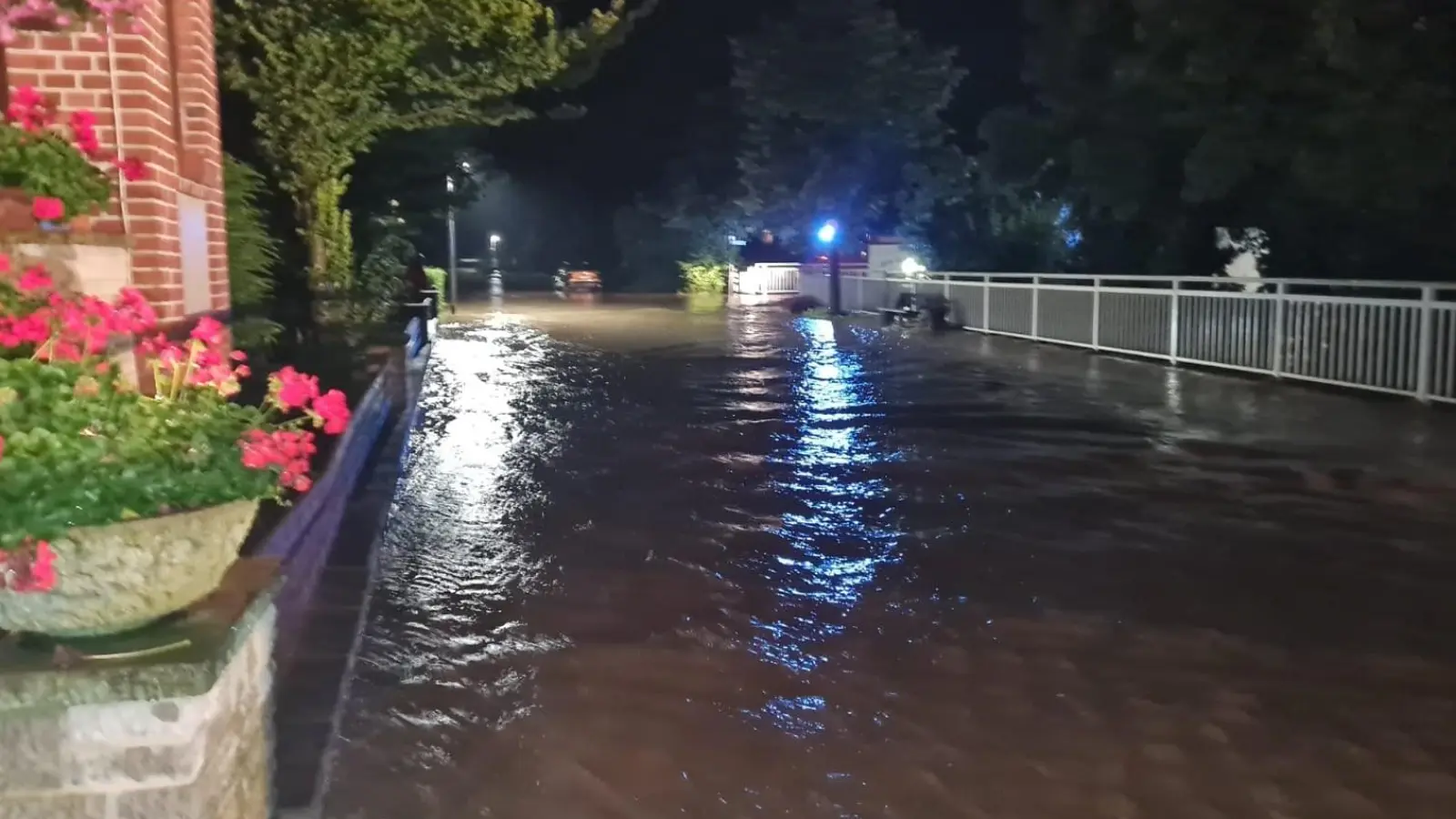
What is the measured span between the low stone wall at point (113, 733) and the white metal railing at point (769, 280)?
4360cm

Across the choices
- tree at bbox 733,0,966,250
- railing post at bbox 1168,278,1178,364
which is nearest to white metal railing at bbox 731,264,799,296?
tree at bbox 733,0,966,250

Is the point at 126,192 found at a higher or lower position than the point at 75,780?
higher

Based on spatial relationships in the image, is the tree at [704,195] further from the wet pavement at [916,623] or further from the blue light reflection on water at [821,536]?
the wet pavement at [916,623]

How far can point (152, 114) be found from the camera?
19.9 feet

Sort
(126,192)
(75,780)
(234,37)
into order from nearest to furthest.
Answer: (75,780)
(126,192)
(234,37)

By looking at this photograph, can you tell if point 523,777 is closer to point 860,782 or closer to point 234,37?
point 860,782

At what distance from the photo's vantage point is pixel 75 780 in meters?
2.82

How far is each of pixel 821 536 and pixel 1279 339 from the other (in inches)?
345

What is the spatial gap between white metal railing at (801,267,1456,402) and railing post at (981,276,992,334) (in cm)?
2

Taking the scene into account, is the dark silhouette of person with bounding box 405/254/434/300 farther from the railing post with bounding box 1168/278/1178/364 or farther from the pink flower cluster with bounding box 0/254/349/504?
the pink flower cluster with bounding box 0/254/349/504

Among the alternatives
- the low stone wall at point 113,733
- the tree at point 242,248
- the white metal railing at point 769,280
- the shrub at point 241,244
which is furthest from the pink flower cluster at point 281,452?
the white metal railing at point 769,280

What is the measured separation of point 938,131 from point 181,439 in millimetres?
35976

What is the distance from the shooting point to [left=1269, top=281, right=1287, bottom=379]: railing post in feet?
45.7

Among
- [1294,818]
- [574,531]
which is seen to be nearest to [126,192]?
[574,531]
